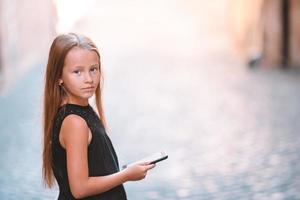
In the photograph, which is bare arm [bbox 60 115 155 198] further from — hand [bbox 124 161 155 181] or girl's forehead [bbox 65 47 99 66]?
girl's forehead [bbox 65 47 99 66]

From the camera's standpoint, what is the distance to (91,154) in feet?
9.04

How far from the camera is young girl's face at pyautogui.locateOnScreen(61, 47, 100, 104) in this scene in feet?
9.07

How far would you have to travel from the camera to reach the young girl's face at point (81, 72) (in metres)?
2.76

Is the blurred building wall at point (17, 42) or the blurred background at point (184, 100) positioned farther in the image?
the blurred building wall at point (17, 42)

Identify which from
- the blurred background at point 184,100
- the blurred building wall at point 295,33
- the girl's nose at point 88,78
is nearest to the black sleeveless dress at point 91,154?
the girl's nose at point 88,78

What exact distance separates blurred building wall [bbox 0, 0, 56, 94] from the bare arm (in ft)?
33.2

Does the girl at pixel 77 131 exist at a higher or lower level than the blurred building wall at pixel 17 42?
lower

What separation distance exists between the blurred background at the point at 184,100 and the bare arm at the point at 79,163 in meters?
0.60

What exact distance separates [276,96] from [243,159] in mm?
4528

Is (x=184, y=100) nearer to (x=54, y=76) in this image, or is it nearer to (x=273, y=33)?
(x=273, y=33)

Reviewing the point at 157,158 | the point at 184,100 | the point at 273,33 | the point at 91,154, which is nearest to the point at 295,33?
the point at 273,33

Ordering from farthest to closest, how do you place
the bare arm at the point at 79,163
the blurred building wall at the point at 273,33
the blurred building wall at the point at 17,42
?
the blurred building wall at the point at 273,33
the blurred building wall at the point at 17,42
the bare arm at the point at 79,163

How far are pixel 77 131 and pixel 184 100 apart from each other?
9.85m

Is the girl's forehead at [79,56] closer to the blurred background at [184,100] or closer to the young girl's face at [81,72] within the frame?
the young girl's face at [81,72]
